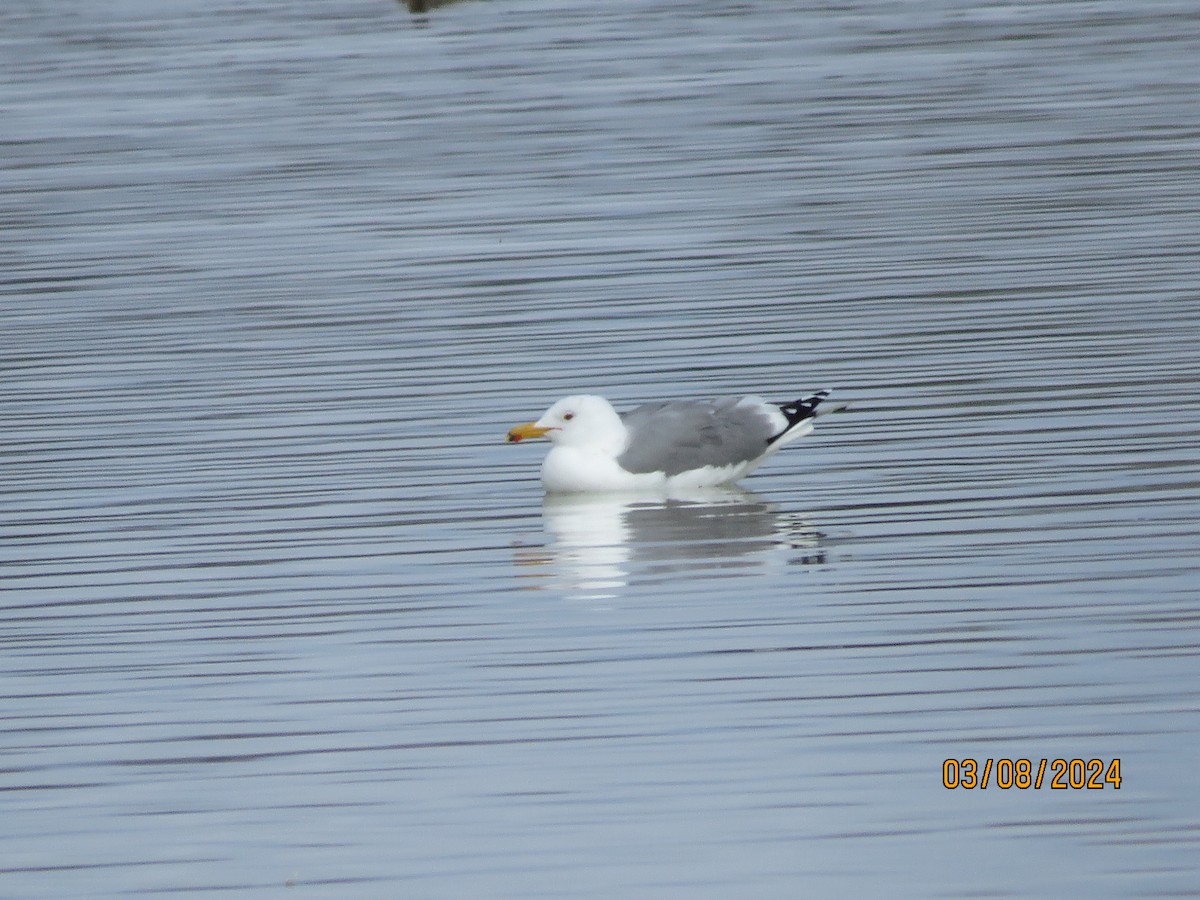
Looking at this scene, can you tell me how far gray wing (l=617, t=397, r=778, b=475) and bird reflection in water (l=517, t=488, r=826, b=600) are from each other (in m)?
0.17

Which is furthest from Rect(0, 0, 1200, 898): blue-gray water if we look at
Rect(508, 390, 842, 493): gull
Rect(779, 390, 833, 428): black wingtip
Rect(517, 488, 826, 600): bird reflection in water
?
Rect(779, 390, 833, 428): black wingtip

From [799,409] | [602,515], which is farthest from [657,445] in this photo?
[799,409]

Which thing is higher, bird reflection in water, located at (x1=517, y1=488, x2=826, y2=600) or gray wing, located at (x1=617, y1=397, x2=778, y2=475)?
gray wing, located at (x1=617, y1=397, x2=778, y2=475)

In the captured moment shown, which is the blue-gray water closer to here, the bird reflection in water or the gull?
the bird reflection in water

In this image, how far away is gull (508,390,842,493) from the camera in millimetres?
11422

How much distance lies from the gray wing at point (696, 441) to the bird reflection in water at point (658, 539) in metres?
0.17

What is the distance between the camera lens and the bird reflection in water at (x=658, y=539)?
→ 32.5 ft

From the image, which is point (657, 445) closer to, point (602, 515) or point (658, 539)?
point (602, 515)

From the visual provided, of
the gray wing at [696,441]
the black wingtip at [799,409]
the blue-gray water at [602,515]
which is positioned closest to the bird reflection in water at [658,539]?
the blue-gray water at [602,515]

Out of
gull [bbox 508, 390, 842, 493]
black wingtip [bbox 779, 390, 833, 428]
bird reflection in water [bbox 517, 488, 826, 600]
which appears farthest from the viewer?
black wingtip [bbox 779, 390, 833, 428]

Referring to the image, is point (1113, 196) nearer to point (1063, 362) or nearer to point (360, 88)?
point (1063, 362)

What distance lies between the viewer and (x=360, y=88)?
1156 inches

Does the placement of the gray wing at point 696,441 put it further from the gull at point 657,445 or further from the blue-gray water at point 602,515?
the blue-gray water at point 602,515

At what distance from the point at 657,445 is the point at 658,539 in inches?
36.8
